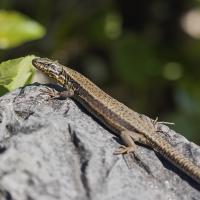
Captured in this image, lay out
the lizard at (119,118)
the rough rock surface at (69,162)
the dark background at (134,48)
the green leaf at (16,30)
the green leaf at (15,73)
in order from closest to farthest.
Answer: the rough rock surface at (69,162) < the lizard at (119,118) < the green leaf at (15,73) < the green leaf at (16,30) < the dark background at (134,48)

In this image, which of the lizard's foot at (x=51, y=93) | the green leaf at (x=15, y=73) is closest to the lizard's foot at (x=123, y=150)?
the lizard's foot at (x=51, y=93)

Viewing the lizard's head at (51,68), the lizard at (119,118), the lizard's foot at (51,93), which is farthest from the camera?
the lizard's head at (51,68)

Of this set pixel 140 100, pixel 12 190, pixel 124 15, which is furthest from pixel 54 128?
pixel 124 15

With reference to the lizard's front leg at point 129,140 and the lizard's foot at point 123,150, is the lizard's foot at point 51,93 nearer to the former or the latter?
the lizard's front leg at point 129,140

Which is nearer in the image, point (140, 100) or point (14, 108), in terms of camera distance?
point (14, 108)

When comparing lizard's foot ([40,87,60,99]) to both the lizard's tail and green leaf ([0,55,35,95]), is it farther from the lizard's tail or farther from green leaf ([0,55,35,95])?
the lizard's tail

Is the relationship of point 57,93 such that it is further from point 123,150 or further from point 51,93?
point 123,150

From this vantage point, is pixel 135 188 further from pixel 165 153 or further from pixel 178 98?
pixel 178 98
